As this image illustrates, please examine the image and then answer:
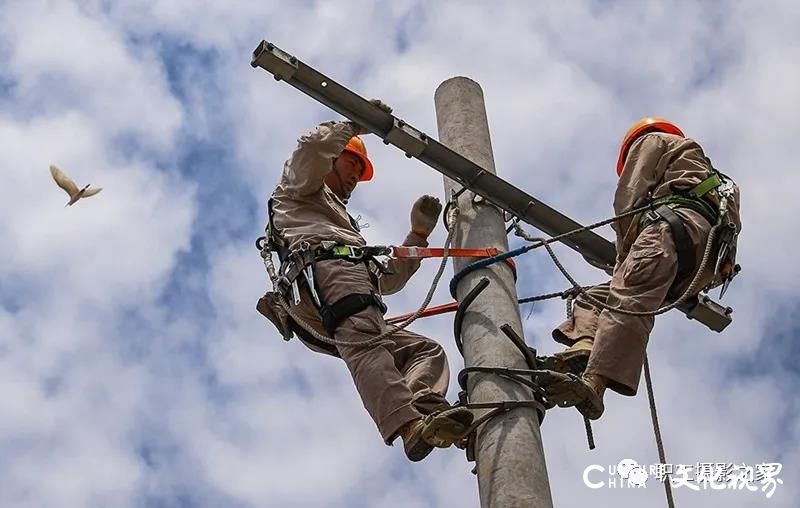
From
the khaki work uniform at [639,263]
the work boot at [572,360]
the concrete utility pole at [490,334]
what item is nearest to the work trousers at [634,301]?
the khaki work uniform at [639,263]

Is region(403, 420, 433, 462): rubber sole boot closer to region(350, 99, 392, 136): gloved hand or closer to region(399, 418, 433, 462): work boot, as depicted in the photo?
region(399, 418, 433, 462): work boot

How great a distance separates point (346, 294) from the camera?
496 cm

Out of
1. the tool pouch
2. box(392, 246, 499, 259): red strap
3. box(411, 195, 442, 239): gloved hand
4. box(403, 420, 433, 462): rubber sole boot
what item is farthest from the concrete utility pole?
the tool pouch

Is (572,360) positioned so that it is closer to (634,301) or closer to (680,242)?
(634,301)

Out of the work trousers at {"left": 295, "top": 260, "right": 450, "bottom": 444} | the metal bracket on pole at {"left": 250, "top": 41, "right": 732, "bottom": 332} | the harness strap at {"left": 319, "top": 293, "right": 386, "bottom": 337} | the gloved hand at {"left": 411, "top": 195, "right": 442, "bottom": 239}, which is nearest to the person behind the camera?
the work trousers at {"left": 295, "top": 260, "right": 450, "bottom": 444}

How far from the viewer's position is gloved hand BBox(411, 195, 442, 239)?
5.67m

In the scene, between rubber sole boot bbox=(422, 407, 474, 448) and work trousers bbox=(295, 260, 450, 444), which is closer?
rubber sole boot bbox=(422, 407, 474, 448)

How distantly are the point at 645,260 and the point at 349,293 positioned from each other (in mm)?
1308

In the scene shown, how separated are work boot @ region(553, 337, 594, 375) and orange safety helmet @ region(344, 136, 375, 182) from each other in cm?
165

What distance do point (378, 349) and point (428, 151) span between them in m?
0.99

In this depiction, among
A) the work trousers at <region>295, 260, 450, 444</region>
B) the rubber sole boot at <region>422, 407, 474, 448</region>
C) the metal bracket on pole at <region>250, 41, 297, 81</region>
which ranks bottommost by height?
the rubber sole boot at <region>422, 407, 474, 448</region>

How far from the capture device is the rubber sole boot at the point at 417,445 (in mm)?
4395

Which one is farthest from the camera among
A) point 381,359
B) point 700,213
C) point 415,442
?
point 700,213

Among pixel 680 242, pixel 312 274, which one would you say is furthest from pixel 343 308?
pixel 680 242
